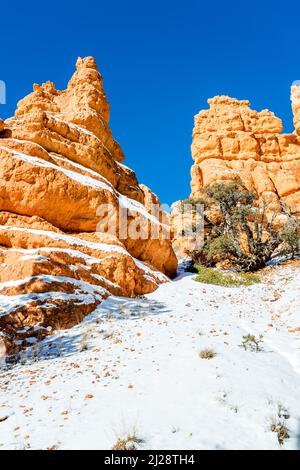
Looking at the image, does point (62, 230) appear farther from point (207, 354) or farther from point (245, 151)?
point (245, 151)

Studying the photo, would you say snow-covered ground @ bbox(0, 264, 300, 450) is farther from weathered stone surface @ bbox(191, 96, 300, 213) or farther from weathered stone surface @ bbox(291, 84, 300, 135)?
weathered stone surface @ bbox(291, 84, 300, 135)

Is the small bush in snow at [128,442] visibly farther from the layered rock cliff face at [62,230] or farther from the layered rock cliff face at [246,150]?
the layered rock cliff face at [246,150]

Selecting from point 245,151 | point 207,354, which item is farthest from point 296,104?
point 207,354

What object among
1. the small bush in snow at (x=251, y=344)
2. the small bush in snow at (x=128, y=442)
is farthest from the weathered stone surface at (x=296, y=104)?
the small bush in snow at (x=128, y=442)

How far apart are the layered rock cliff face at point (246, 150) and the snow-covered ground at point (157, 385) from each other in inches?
1229

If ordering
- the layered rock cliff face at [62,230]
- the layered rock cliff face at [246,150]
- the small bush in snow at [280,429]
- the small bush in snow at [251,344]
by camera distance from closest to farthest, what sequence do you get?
the small bush in snow at [280,429] < the small bush in snow at [251,344] < the layered rock cliff face at [62,230] < the layered rock cliff face at [246,150]

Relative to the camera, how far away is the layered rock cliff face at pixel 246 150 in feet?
133

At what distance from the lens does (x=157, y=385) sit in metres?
5.85

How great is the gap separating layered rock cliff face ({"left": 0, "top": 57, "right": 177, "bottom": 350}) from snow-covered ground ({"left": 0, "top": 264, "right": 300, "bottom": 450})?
55.4 inches

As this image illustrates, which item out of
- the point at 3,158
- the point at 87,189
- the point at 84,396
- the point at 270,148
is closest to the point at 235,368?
the point at 84,396

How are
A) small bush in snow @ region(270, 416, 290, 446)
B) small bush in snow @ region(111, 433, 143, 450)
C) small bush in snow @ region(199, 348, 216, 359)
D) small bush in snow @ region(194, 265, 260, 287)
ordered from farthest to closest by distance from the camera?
small bush in snow @ region(194, 265, 260, 287) → small bush in snow @ region(199, 348, 216, 359) → small bush in snow @ region(270, 416, 290, 446) → small bush in snow @ region(111, 433, 143, 450)

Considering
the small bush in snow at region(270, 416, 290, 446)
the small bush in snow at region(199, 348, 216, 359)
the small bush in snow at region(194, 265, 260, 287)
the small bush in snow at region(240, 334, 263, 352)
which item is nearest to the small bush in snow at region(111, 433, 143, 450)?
the small bush in snow at region(270, 416, 290, 446)

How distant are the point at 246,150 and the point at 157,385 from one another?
4399 centimetres

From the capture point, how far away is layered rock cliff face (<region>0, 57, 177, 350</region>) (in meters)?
10.7
